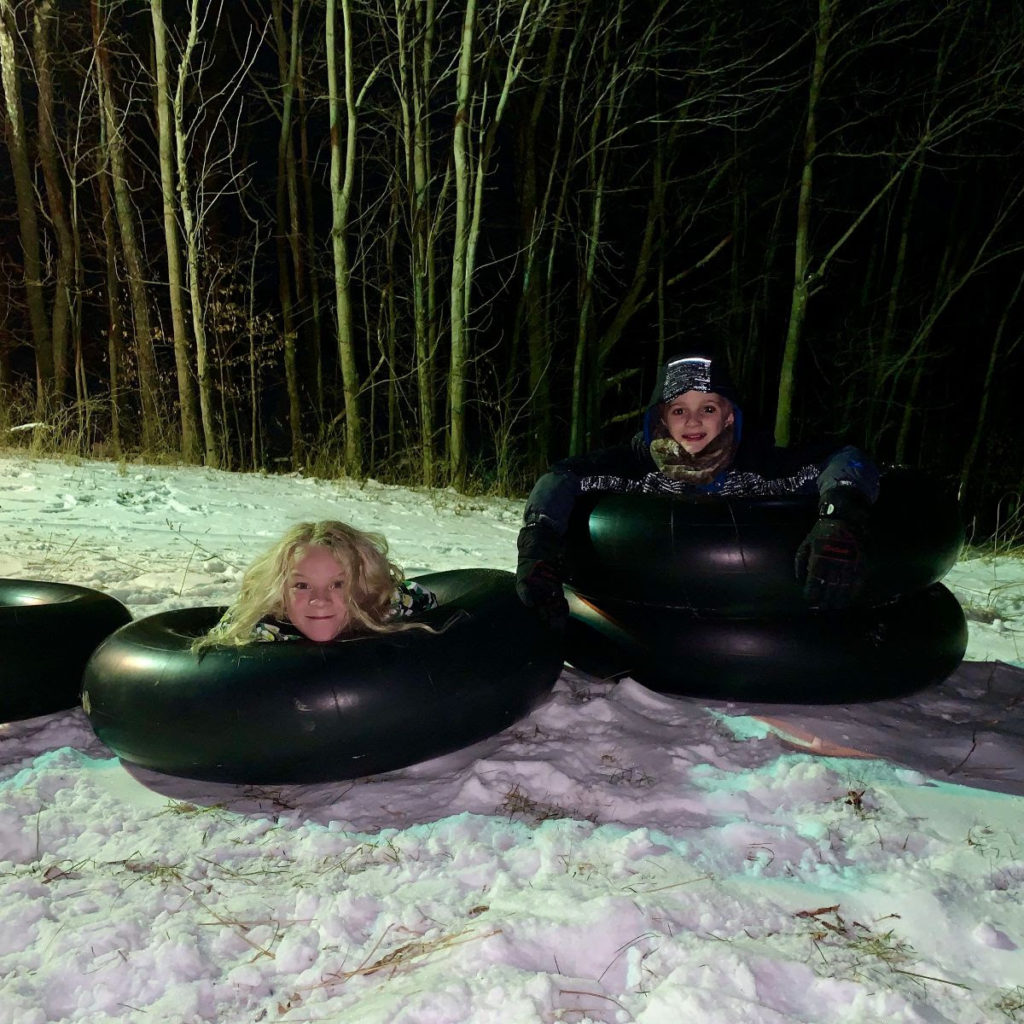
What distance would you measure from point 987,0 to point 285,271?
11.9m

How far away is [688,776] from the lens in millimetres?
2490

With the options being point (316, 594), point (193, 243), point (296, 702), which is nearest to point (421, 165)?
point (193, 243)

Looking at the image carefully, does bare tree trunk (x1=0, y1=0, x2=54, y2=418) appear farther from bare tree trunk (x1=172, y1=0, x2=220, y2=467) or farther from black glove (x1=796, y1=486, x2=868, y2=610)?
black glove (x1=796, y1=486, x2=868, y2=610)

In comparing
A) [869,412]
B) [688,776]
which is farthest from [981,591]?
[869,412]

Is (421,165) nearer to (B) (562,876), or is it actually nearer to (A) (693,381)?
(A) (693,381)

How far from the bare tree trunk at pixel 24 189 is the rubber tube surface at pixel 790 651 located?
375 inches

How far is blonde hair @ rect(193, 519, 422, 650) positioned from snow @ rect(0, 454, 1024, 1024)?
0.51 metres

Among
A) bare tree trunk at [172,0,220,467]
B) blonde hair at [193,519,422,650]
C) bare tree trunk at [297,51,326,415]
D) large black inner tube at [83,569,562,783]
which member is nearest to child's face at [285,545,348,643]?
blonde hair at [193,519,422,650]

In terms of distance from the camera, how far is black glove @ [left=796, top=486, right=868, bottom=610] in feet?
9.29

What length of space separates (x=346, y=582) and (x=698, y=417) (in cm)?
154

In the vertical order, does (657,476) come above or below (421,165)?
below

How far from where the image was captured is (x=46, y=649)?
2.99 metres

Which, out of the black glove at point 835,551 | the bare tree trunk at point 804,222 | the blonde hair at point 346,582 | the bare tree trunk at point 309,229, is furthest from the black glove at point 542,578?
the bare tree trunk at point 309,229

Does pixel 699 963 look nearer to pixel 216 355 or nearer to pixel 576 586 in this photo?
pixel 576 586
